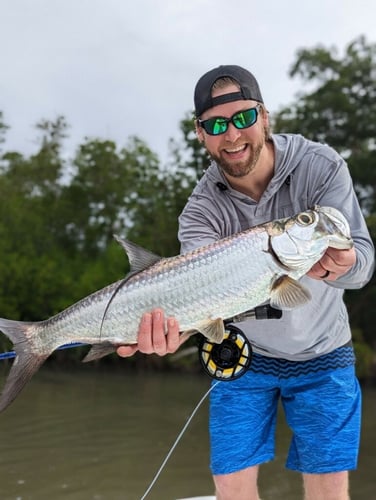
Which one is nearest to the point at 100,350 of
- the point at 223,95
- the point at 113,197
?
the point at 223,95

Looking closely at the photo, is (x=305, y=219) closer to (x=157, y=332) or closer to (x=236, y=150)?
(x=236, y=150)

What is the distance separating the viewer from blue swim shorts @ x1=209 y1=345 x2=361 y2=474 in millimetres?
3408

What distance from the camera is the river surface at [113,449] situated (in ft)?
24.5

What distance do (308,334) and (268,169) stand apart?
0.95 metres

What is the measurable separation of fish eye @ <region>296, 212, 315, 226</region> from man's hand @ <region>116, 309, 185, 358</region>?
725mm

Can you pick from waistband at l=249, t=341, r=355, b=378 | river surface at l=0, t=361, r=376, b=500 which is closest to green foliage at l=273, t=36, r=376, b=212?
river surface at l=0, t=361, r=376, b=500

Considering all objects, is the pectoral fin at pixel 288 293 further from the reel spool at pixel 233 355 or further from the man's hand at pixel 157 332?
the reel spool at pixel 233 355

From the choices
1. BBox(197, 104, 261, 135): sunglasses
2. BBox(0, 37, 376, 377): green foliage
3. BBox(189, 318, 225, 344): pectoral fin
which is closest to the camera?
BBox(189, 318, 225, 344): pectoral fin

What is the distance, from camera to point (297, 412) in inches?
138

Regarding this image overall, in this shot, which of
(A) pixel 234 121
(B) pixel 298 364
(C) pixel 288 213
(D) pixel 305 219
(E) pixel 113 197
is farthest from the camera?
(E) pixel 113 197

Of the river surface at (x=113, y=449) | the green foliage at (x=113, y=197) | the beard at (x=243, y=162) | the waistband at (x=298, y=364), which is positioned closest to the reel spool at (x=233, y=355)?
the waistband at (x=298, y=364)

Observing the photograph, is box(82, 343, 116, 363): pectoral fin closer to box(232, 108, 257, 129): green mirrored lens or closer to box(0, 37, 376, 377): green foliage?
box(232, 108, 257, 129): green mirrored lens

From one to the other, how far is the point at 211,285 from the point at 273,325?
765 millimetres

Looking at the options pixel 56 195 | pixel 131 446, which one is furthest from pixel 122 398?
pixel 56 195
